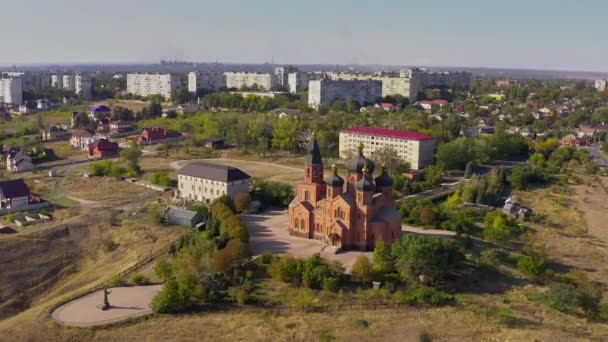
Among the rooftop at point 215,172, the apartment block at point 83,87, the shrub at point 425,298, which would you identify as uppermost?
the apartment block at point 83,87

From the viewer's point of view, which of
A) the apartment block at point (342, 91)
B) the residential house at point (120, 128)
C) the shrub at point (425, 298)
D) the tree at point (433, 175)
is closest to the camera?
the shrub at point (425, 298)

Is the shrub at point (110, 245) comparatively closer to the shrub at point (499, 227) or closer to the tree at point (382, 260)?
the tree at point (382, 260)

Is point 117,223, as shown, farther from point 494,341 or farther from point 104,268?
point 494,341

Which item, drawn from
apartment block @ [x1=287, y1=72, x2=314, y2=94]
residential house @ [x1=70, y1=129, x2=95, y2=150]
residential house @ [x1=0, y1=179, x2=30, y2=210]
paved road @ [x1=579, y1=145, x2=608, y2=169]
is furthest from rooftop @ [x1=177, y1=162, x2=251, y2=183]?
apartment block @ [x1=287, y1=72, x2=314, y2=94]

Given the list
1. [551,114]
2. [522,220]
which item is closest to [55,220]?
[522,220]

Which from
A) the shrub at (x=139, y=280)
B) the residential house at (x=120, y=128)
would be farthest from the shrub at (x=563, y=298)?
the residential house at (x=120, y=128)

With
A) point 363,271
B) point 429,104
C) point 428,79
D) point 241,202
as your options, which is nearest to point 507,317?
point 363,271

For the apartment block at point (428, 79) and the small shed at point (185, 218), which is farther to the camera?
the apartment block at point (428, 79)
